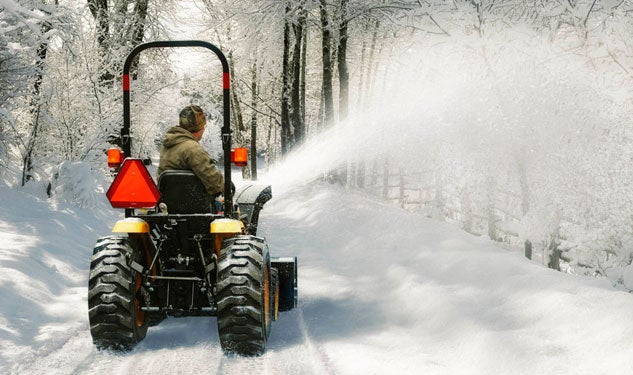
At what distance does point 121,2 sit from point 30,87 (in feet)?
24.8

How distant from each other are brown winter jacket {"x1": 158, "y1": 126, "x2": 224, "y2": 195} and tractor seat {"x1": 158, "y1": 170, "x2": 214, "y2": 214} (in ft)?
0.27

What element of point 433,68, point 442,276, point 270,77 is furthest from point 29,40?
point 270,77

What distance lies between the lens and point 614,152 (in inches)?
353

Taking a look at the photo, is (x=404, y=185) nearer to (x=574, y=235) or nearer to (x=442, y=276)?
(x=574, y=235)

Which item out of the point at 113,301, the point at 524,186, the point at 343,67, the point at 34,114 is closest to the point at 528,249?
the point at 524,186

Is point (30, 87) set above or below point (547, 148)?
above

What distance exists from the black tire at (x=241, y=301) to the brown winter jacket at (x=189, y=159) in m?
0.64

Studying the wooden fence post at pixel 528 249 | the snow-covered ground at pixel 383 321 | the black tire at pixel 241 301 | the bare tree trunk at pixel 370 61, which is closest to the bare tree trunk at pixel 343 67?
the bare tree trunk at pixel 370 61

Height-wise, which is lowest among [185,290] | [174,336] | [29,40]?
[174,336]

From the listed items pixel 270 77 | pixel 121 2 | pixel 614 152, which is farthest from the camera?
pixel 270 77

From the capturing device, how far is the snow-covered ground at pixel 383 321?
4570 mm

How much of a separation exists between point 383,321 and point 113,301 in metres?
2.75

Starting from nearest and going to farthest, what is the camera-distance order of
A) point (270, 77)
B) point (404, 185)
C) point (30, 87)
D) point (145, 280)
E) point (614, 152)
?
point (145, 280) < point (614, 152) < point (30, 87) < point (404, 185) < point (270, 77)

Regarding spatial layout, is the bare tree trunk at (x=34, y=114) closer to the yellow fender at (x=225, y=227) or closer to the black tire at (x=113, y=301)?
the black tire at (x=113, y=301)
